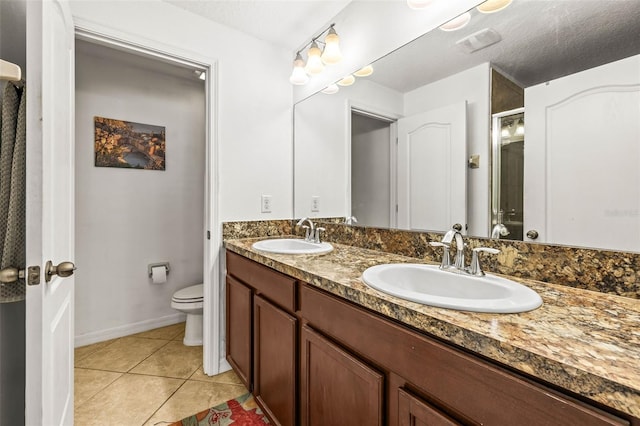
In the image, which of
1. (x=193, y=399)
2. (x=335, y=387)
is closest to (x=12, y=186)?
(x=335, y=387)

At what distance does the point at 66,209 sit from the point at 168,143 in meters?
1.55

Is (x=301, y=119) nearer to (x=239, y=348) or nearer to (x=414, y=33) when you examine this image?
(x=414, y=33)

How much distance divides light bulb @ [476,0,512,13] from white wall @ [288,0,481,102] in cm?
4

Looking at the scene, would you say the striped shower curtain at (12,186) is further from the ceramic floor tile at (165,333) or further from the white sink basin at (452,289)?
the ceramic floor tile at (165,333)

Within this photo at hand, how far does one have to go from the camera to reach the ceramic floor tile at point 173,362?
6.12ft

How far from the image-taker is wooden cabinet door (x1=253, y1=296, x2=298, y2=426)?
1156 mm

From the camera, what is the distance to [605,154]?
0.84m

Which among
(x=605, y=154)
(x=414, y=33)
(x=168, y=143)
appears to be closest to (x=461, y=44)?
(x=414, y=33)

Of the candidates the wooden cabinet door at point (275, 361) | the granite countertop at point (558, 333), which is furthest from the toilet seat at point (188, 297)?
the granite countertop at point (558, 333)

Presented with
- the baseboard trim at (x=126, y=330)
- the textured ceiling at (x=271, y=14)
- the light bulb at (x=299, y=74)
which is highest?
the textured ceiling at (x=271, y=14)

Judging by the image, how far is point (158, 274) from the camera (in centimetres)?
245

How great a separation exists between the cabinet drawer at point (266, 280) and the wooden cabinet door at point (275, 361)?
4 cm

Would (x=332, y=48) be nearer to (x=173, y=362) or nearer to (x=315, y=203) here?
(x=315, y=203)

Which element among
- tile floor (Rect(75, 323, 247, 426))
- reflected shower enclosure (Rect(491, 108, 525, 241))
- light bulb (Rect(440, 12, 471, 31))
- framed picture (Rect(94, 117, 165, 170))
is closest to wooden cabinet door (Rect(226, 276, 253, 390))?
tile floor (Rect(75, 323, 247, 426))
